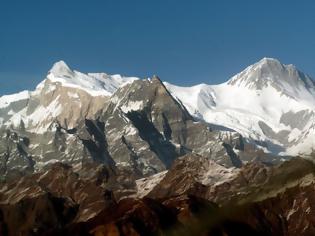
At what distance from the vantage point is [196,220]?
20.5 m

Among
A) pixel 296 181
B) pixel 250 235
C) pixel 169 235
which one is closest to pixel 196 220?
pixel 169 235

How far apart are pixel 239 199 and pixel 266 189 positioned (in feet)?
2.43

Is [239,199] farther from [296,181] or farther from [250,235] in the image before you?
[250,235]

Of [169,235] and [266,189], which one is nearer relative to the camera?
[169,235]

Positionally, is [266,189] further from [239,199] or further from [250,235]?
[250,235]

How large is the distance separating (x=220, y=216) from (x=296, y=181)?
7.67 ft

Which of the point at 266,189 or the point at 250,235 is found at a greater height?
the point at 250,235

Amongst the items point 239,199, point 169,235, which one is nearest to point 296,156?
point 239,199

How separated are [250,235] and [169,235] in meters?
163

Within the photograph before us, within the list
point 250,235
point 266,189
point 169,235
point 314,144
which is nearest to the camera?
point 169,235

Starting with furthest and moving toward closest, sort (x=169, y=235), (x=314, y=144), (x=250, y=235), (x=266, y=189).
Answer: (x=250, y=235), (x=314, y=144), (x=266, y=189), (x=169, y=235)

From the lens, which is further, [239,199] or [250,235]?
[250,235]

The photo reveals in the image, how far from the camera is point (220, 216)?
71.2 ft

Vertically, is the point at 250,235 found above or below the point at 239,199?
above
